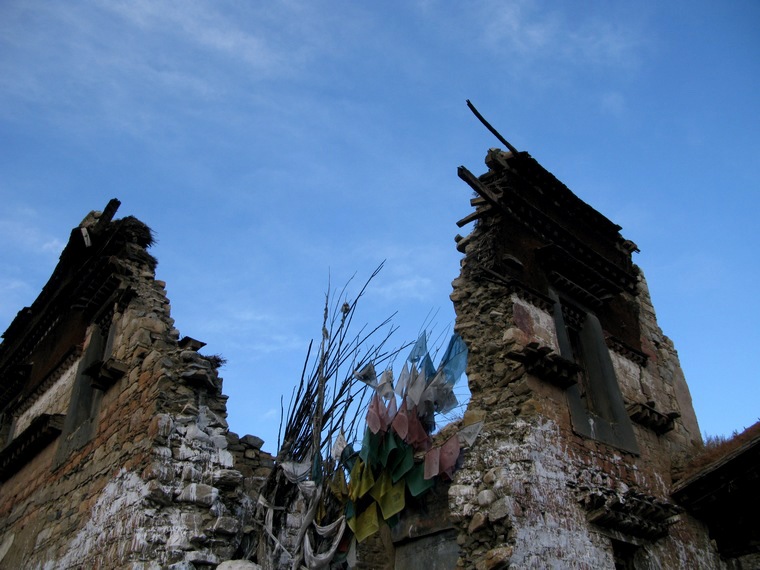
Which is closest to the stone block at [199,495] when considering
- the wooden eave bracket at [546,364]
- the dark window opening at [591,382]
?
the wooden eave bracket at [546,364]

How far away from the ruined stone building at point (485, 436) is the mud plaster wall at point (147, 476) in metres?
0.02

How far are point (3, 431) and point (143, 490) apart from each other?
6.02 m

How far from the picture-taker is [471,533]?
7074 mm

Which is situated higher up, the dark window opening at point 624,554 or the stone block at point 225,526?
the stone block at point 225,526

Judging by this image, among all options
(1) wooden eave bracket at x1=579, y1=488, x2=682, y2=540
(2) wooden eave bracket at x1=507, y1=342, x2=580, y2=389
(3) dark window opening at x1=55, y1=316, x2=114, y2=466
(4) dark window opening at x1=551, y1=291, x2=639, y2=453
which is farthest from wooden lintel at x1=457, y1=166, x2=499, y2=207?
(3) dark window opening at x1=55, y1=316, x2=114, y2=466

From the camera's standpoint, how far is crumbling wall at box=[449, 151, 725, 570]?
699 cm

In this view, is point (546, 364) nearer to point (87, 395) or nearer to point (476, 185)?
point (476, 185)

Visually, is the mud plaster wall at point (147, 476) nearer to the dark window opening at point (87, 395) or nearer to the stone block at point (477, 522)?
the dark window opening at point (87, 395)

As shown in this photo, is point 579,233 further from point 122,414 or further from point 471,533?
point 122,414

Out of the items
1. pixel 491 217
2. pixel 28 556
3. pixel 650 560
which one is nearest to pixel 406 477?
pixel 650 560

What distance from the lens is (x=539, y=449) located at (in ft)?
24.1

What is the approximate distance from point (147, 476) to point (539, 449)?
12.8ft

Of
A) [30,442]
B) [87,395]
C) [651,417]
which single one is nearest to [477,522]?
[651,417]

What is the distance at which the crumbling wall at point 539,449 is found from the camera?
699cm
